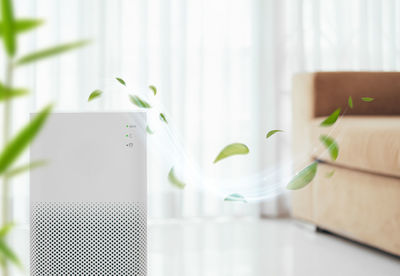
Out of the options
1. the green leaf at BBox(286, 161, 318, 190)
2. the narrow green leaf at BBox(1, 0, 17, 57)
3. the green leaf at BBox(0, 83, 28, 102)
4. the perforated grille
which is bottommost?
the perforated grille

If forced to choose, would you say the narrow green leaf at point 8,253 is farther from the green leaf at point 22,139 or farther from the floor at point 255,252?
the floor at point 255,252

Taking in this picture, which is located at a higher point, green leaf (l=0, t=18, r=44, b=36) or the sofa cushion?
green leaf (l=0, t=18, r=44, b=36)

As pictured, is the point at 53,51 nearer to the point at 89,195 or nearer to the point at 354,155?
the point at 89,195

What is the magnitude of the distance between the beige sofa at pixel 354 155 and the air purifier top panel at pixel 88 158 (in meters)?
0.84

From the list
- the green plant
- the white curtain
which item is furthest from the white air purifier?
the white curtain

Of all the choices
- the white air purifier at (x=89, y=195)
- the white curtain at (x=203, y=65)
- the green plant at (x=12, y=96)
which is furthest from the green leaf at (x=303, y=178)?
the white curtain at (x=203, y=65)

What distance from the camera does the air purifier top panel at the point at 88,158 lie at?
29.8 inches

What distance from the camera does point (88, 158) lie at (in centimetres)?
76

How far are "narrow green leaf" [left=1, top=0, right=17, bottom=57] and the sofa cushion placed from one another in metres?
1.20

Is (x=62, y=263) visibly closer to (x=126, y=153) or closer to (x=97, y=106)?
(x=126, y=153)

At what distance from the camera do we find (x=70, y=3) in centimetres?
199

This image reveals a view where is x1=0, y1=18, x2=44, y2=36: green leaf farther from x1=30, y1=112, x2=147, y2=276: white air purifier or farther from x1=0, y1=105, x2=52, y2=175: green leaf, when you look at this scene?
x1=30, y1=112, x2=147, y2=276: white air purifier

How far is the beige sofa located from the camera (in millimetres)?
1382

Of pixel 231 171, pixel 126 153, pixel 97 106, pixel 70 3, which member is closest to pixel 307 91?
pixel 231 171
